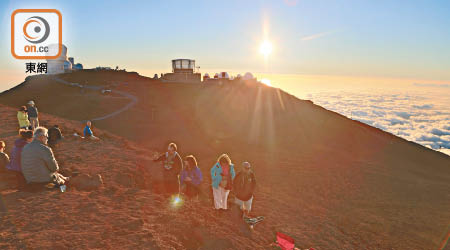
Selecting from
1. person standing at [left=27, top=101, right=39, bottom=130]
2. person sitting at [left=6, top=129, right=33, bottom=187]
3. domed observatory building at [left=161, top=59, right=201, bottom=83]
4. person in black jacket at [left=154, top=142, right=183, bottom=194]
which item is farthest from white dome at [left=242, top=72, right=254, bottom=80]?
person sitting at [left=6, top=129, right=33, bottom=187]

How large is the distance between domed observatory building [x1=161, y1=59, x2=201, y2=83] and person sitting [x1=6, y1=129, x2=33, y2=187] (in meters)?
41.4

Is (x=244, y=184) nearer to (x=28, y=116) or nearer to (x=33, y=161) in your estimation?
(x=33, y=161)

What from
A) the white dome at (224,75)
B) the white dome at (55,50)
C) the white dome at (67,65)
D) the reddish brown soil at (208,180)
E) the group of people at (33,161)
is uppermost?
the white dome at (55,50)

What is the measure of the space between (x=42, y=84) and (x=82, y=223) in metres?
41.7

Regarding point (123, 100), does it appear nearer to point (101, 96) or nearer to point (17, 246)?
point (101, 96)

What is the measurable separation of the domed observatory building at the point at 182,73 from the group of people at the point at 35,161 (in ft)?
→ 136

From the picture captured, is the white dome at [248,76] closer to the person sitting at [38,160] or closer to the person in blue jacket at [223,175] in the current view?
the person in blue jacket at [223,175]

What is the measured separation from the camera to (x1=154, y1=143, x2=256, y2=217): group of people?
→ 7.10m

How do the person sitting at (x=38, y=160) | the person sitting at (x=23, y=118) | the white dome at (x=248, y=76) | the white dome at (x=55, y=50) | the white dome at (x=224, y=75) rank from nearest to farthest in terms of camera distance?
the person sitting at (x=38, y=160), the person sitting at (x=23, y=118), the white dome at (x=55, y=50), the white dome at (x=224, y=75), the white dome at (x=248, y=76)

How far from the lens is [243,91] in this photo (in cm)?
4038

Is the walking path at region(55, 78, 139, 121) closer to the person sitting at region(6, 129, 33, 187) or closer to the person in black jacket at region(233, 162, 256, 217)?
the person sitting at region(6, 129, 33, 187)

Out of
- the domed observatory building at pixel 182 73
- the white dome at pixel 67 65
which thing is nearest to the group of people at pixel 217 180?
the domed observatory building at pixel 182 73

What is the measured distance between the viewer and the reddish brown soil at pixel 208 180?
18.4 ft

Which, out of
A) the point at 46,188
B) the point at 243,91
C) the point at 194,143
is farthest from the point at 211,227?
the point at 243,91
